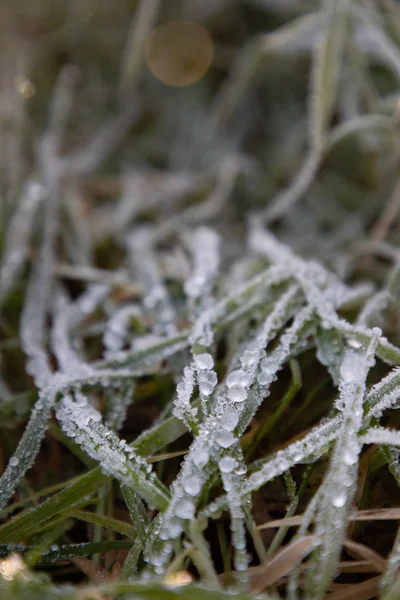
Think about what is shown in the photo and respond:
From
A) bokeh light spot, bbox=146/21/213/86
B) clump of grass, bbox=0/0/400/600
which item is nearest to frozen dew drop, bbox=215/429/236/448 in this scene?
clump of grass, bbox=0/0/400/600

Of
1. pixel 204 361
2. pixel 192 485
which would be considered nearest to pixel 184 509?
pixel 192 485

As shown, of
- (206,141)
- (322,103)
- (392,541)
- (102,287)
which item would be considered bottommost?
(392,541)

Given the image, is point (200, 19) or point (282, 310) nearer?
point (282, 310)

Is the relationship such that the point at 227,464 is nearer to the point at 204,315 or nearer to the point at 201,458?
the point at 201,458

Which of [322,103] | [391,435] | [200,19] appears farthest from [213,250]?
[200,19]

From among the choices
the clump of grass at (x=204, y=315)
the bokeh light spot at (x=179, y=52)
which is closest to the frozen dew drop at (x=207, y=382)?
the clump of grass at (x=204, y=315)

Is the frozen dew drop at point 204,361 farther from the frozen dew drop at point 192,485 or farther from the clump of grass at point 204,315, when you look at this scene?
the frozen dew drop at point 192,485

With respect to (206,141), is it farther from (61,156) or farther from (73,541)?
(73,541)
